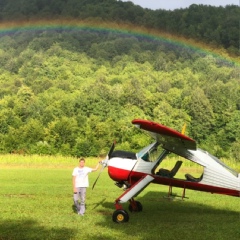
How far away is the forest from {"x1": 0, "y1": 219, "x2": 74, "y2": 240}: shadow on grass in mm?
39981

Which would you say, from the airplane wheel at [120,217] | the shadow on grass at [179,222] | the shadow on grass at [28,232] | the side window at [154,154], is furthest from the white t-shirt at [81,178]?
the side window at [154,154]

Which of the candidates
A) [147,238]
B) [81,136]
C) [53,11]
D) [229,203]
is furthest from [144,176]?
[53,11]

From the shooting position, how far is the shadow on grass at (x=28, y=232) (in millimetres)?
8625

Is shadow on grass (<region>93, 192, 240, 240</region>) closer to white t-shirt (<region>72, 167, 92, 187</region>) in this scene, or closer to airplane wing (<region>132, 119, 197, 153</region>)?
white t-shirt (<region>72, 167, 92, 187</region>)

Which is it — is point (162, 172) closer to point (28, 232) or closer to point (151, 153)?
point (151, 153)

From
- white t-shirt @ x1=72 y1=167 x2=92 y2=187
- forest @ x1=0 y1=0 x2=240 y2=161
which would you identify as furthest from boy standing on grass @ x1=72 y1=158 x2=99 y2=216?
forest @ x1=0 y1=0 x2=240 y2=161

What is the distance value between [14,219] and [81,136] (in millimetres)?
45456

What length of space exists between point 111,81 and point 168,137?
78.2 m

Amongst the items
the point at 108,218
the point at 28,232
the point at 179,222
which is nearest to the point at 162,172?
the point at 179,222

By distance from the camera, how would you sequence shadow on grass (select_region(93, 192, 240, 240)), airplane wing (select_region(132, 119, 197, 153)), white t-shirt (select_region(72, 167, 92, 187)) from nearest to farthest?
shadow on grass (select_region(93, 192, 240, 240)) → airplane wing (select_region(132, 119, 197, 153)) → white t-shirt (select_region(72, 167, 92, 187))

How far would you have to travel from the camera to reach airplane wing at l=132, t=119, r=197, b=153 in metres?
9.35

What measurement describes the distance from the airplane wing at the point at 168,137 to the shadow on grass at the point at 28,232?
2944 millimetres

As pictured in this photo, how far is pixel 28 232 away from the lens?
907 centimetres

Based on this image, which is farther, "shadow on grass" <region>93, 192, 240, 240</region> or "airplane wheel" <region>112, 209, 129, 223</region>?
"airplane wheel" <region>112, 209, 129, 223</region>
